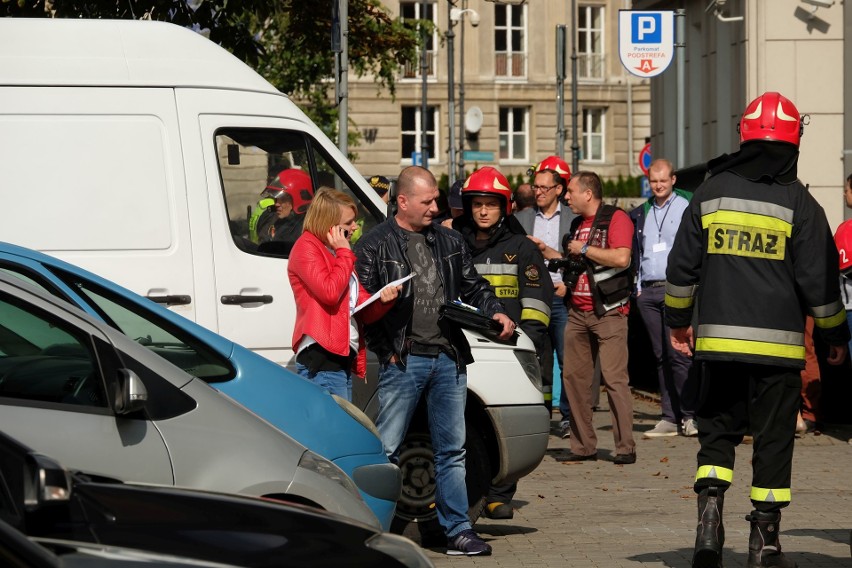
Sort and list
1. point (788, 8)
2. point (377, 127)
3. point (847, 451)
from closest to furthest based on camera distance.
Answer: point (847, 451) → point (788, 8) → point (377, 127)

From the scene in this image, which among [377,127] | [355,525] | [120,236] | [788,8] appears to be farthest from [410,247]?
[377,127]

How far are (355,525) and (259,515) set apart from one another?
309 millimetres

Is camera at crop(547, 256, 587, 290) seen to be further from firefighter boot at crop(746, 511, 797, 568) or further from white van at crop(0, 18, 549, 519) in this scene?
firefighter boot at crop(746, 511, 797, 568)

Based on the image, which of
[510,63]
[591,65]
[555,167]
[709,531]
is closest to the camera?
[709,531]

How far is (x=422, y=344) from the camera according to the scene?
768cm

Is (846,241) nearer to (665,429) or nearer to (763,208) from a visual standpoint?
(665,429)

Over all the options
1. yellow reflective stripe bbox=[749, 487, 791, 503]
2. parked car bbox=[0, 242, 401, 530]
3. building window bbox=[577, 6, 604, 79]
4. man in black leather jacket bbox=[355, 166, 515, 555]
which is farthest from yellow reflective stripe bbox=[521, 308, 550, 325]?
building window bbox=[577, 6, 604, 79]

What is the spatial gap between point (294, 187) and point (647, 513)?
8.86 ft

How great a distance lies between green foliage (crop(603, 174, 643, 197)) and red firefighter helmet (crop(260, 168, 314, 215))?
48.8 meters

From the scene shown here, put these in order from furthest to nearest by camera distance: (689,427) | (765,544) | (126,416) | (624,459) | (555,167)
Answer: (555,167) < (689,427) < (624,459) < (765,544) < (126,416)

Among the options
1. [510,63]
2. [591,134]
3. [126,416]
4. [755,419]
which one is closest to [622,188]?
[591,134]

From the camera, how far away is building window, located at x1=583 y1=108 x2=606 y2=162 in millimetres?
62500

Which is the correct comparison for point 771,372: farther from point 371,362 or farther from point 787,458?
point 371,362

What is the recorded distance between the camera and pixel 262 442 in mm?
5543
